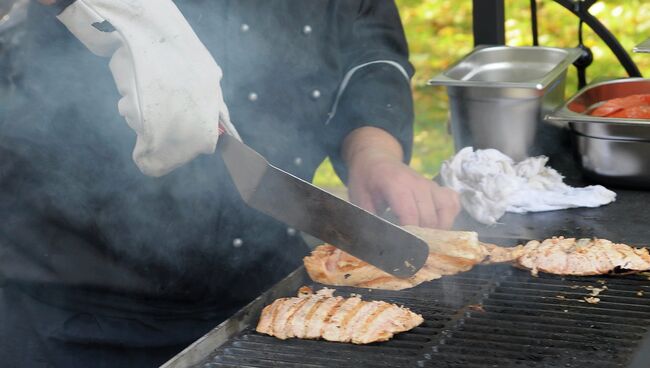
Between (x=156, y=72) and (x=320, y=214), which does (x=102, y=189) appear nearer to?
(x=320, y=214)

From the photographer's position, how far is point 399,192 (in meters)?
2.53

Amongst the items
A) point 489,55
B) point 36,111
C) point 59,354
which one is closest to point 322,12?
point 489,55

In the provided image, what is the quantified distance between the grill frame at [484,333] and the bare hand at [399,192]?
1.03 feet

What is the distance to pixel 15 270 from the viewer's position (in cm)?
255

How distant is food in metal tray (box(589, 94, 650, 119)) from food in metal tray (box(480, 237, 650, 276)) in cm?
64

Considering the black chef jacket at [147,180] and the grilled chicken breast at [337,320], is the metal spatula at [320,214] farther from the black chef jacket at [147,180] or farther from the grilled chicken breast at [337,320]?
the black chef jacket at [147,180]

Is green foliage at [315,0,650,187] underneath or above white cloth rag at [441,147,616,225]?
underneath

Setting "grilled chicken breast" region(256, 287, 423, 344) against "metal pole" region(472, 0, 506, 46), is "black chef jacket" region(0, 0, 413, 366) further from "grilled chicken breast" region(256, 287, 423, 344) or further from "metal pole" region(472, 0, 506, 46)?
"metal pole" region(472, 0, 506, 46)

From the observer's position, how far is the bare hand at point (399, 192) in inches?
99.7

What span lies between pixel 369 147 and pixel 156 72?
1122mm

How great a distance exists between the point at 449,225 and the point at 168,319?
2.87ft

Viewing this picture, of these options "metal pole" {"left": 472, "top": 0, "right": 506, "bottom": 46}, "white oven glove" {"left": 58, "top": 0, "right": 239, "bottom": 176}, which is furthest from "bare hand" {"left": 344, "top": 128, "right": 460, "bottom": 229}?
"metal pole" {"left": 472, "top": 0, "right": 506, "bottom": 46}

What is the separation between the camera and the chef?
2467 mm

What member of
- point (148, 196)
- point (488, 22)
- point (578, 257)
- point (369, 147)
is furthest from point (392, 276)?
point (488, 22)
